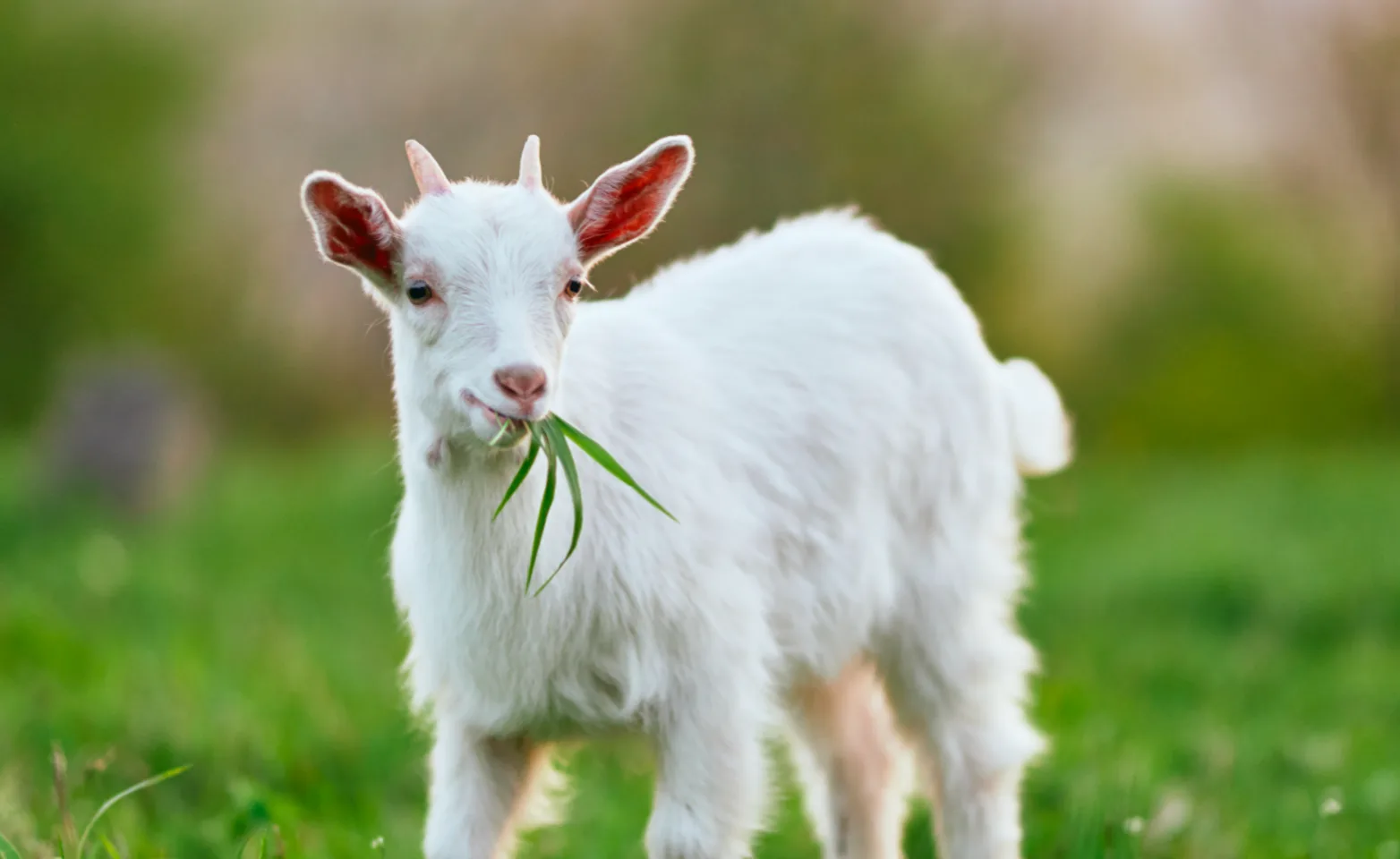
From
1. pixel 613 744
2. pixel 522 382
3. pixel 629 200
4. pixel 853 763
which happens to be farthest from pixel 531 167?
pixel 853 763

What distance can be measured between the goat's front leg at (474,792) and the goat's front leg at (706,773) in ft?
1.15

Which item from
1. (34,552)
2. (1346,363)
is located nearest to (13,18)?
(34,552)

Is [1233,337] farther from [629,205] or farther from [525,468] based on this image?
[525,468]

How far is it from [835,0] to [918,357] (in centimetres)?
1152

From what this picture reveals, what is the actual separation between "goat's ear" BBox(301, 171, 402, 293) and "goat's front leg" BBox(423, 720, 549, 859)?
1.05 metres

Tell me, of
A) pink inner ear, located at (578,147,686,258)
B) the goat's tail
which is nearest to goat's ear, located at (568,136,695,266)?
pink inner ear, located at (578,147,686,258)

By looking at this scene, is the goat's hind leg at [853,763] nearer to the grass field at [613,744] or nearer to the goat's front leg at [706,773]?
the grass field at [613,744]

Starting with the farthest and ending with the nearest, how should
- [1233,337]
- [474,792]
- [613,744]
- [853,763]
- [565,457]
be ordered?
1. [1233,337]
2. [853,763]
3. [613,744]
4. [474,792]
5. [565,457]

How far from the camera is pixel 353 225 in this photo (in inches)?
119

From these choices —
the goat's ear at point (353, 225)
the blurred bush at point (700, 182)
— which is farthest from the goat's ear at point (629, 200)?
the blurred bush at point (700, 182)


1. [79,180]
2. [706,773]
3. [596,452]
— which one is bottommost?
[706,773]

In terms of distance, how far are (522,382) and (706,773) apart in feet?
3.38

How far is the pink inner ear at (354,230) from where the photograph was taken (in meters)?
2.95

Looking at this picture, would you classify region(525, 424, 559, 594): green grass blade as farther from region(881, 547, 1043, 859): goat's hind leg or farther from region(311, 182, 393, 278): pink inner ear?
region(881, 547, 1043, 859): goat's hind leg
